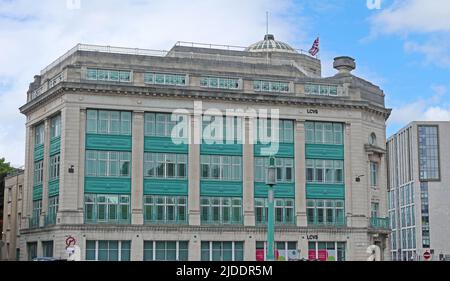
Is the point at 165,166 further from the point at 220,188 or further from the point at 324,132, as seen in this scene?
the point at 324,132

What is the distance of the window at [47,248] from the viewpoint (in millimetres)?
57875

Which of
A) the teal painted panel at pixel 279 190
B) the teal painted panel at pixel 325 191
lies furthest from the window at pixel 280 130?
the teal painted panel at pixel 325 191

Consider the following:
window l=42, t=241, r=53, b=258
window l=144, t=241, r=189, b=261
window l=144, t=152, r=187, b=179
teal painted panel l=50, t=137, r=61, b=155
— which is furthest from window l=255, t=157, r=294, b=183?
window l=42, t=241, r=53, b=258

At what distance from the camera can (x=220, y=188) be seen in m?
60.3

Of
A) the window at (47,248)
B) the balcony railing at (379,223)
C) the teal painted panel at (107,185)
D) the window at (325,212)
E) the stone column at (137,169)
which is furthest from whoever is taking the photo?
the balcony railing at (379,223)

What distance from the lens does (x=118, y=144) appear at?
5803 cm

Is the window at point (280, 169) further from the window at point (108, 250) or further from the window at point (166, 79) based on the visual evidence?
the window at point (108, 250)

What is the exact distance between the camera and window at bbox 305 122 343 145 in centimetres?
6369

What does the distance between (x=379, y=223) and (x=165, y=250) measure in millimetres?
20744

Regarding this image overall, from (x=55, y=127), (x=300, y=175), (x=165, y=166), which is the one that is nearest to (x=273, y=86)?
(x=300, y=175)

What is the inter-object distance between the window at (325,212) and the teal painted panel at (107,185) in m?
15.7

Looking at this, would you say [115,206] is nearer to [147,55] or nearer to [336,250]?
[147,55]
